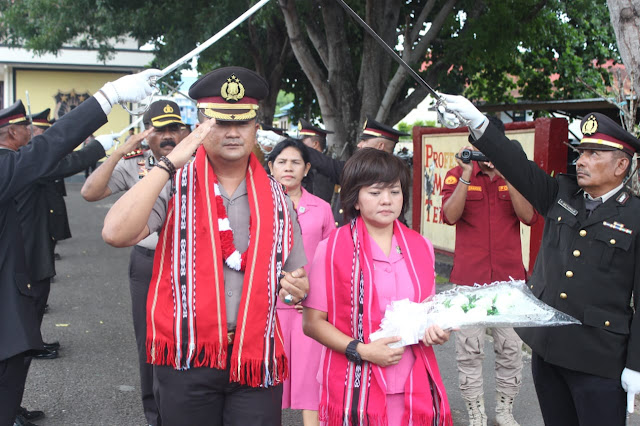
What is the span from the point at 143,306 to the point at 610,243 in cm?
278

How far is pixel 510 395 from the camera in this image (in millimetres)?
4516

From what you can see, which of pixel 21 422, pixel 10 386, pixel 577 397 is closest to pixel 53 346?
pixel 21 422

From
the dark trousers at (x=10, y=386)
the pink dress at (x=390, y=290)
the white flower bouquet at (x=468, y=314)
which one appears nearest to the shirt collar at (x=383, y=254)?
the pink dress at (x=390, y=290)

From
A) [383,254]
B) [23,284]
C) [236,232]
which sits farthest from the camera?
[23,284]

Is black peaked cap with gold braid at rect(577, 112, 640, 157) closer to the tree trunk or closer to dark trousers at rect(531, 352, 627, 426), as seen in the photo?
dark trousers at rect(531, 352, 627, 426)

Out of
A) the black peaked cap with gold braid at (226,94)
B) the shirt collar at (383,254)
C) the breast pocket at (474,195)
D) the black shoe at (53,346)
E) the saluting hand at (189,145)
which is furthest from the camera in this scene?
the black shoe at (53,346)

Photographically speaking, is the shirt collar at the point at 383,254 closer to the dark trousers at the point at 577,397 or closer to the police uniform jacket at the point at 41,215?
the dark trousers at the point at 577,397

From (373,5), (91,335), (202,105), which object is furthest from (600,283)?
(373,5)

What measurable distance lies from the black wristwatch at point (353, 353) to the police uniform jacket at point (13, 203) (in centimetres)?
143

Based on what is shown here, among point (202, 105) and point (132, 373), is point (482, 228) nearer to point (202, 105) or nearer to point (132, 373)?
point (202, 105)

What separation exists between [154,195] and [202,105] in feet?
1.68

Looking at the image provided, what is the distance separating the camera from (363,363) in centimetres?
282

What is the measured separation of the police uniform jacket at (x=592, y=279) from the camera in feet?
9.79

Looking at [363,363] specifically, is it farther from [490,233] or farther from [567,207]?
[490,233]
